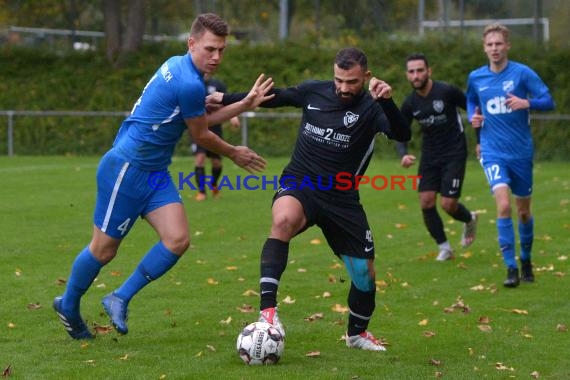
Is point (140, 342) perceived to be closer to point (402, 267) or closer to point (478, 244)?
point (402, 267)

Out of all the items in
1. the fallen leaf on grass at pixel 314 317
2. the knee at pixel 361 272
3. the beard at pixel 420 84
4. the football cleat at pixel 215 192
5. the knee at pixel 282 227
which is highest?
the beard at pixel 420 84

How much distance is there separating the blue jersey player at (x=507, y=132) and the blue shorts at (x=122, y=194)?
3995mm

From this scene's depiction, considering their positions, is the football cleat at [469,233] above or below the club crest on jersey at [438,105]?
below

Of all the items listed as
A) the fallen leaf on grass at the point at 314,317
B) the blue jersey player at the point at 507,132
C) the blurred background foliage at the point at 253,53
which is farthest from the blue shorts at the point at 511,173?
the blurred background foliage at the point at 253,53

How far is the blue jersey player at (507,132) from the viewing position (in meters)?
10.2

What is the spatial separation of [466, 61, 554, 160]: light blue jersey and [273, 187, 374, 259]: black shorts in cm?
344

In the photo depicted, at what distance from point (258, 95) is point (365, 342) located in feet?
6.06

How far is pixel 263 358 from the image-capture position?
6707 millimetres

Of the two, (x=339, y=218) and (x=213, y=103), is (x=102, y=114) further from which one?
(x=339, y=218)

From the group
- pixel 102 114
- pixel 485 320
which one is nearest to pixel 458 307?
pixel 485 320

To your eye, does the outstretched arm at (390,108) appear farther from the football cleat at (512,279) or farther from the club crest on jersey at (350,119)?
the football cleat at (512,279)

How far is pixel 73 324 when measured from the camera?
7426 millimetres

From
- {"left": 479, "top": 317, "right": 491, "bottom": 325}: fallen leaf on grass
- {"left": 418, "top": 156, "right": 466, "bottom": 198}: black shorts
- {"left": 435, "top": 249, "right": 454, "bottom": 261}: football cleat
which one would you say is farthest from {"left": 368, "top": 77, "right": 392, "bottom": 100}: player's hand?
{"left": 435, "top": 249, "right": 454, "bottom": 261}: football cleat

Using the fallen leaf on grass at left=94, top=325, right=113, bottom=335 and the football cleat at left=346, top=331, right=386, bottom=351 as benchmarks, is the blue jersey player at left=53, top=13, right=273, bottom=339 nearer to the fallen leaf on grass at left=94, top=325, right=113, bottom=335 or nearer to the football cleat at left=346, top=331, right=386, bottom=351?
the fallen leaf on grass at left=94, top=325, right=113, bottom=335
